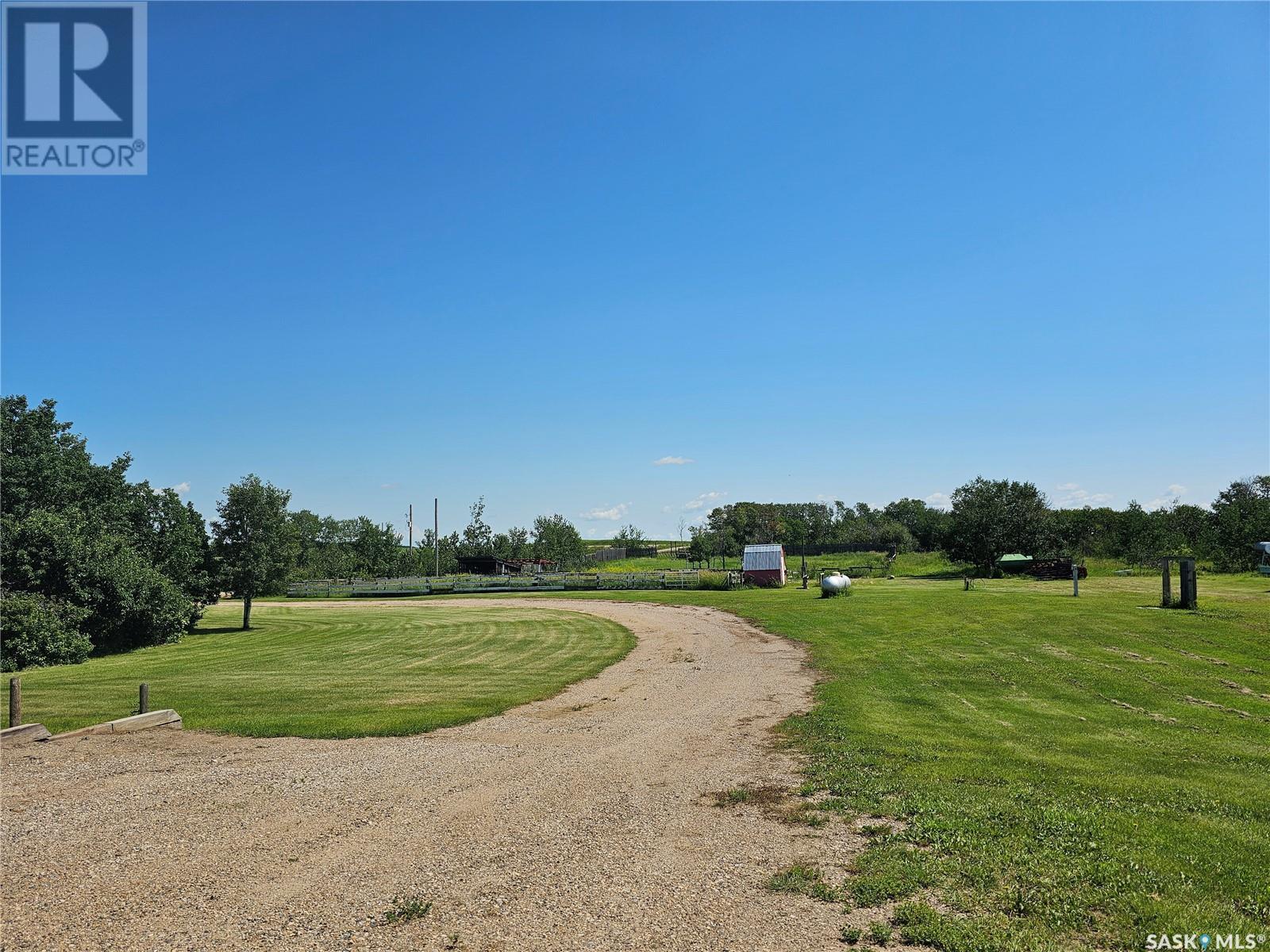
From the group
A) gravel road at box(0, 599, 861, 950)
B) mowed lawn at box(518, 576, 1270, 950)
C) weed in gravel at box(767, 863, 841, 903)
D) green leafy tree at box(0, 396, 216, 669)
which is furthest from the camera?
green leafy tree at box(0, 396, 216, 669)

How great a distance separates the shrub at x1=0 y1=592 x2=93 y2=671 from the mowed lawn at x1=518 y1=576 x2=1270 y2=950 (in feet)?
93.0

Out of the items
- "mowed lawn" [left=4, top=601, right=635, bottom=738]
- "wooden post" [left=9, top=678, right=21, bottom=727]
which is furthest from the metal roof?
"wooden post" [left=9, top=678, right=21, bottom=727]

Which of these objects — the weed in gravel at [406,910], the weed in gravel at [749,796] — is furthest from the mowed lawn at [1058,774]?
the weed in gravel at [406,910]

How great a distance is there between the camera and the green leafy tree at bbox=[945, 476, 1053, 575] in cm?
6812

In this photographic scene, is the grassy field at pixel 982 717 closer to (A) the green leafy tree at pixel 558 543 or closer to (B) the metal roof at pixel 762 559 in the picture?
(B) the metal roof at pixel 762 559

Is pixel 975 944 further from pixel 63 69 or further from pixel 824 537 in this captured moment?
pixel 824 537

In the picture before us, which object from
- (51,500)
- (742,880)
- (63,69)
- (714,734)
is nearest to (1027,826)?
(742,880)

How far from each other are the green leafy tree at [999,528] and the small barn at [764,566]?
2374cm

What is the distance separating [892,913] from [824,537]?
123 metres

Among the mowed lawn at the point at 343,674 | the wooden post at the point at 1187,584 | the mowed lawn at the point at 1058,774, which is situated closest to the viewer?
the mowed lawn at the point at 1058,774

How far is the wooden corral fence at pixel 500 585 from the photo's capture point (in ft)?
187

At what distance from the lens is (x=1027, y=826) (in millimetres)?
7883

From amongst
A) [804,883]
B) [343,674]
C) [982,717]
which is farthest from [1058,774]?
[343,674]

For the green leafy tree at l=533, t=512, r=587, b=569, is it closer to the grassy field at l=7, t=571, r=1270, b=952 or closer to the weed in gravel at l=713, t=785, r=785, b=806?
the grassy field at l=7, t=571, r=1270, b=952
